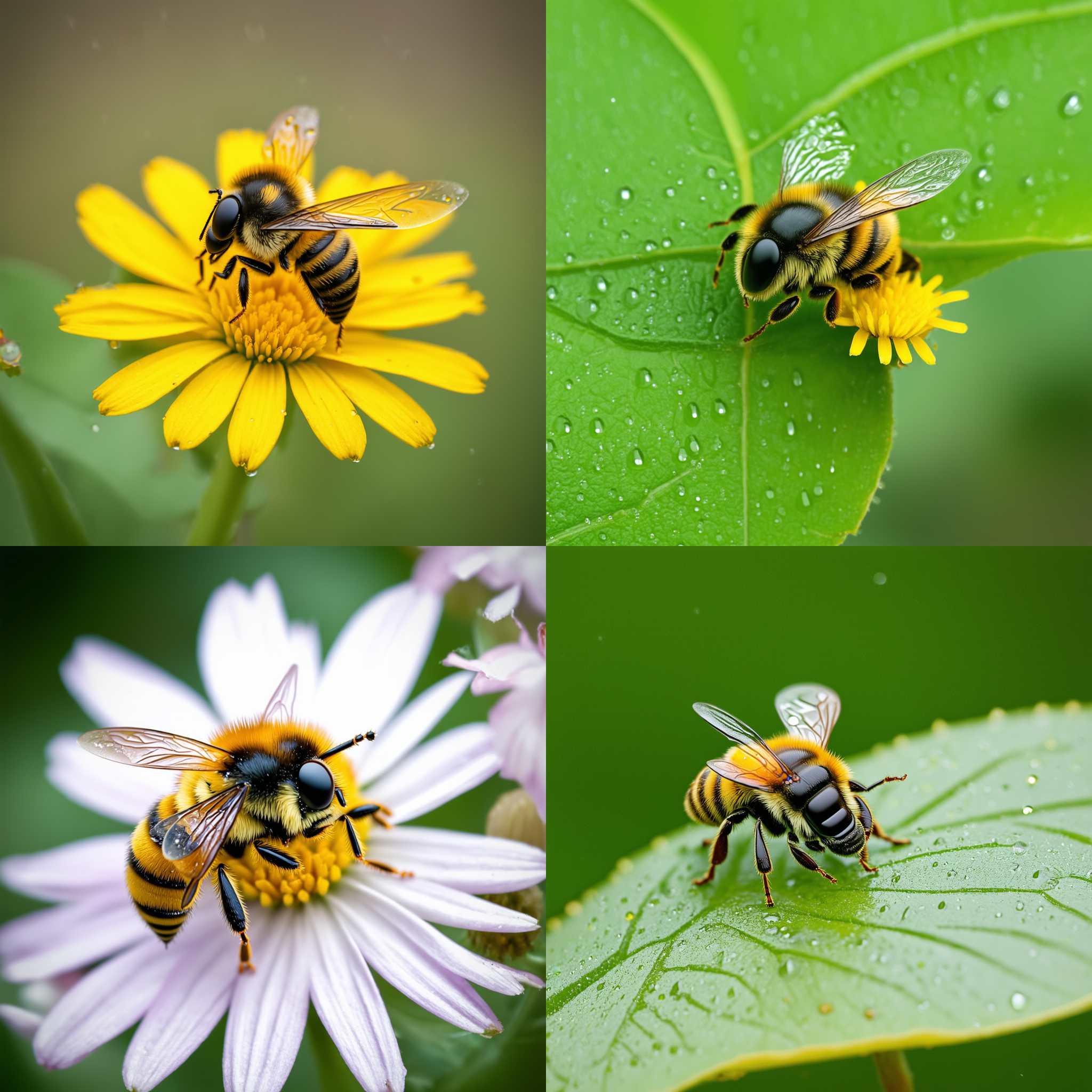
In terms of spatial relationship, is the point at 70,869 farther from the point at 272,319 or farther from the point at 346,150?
the point at 346,150

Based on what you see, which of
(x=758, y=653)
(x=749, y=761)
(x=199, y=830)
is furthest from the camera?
(x=758, y=653)

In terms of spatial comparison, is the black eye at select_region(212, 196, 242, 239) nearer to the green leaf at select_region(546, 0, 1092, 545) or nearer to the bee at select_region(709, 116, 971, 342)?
the green leaf at select_region(546, 0, 1092, 545)

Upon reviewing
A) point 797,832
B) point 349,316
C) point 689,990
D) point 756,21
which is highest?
point 756,21

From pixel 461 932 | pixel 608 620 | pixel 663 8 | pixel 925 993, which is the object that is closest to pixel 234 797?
pixel 461 932

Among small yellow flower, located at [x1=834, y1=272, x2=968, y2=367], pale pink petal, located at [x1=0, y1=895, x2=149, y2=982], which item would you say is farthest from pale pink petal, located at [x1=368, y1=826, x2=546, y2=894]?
small yellow flower, located at [x1=834, y1=272, x2=968, y2=367]

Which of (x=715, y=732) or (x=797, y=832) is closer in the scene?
(x=797, y=832)

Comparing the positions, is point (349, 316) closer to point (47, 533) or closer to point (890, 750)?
point (47, 533)

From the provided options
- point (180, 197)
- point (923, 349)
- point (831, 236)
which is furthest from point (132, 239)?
point (923, 349)
